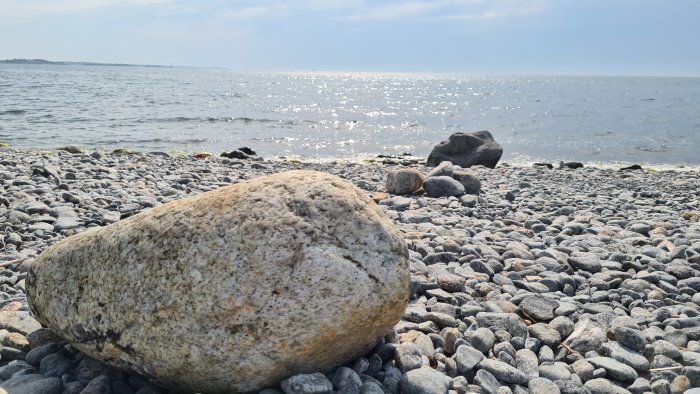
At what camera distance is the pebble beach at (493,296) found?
2.82 metres

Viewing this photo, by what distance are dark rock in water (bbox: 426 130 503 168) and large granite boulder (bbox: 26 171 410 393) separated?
1245 centimetres

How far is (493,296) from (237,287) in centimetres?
228

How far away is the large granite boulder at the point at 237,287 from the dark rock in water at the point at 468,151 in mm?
12452

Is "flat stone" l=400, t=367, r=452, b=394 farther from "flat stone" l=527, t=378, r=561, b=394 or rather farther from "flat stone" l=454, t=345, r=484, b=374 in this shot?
"flat stone" l=527, t=378, r=561, b=394

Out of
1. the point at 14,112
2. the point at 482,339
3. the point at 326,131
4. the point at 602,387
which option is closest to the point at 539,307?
the point at 482,339

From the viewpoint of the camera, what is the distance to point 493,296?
13.1ft

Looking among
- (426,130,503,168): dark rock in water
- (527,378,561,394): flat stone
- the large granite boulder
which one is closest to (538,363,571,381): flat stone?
(527,378,561,394): flat stone

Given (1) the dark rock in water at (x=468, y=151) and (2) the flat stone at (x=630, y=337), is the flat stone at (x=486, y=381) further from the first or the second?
(1) the dark rock in water at (x=468, y=151)

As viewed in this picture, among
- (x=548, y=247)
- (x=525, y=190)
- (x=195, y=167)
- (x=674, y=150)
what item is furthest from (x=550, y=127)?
(x=548, y=247)

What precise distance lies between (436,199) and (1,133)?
18207mm

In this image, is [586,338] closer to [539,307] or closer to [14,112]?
[539,307]

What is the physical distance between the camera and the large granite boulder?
2465 mm

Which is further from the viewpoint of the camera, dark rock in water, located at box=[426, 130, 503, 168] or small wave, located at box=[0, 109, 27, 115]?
small wave, located at box=[0, 109, 27, 115]

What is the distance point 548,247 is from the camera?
5.40m
